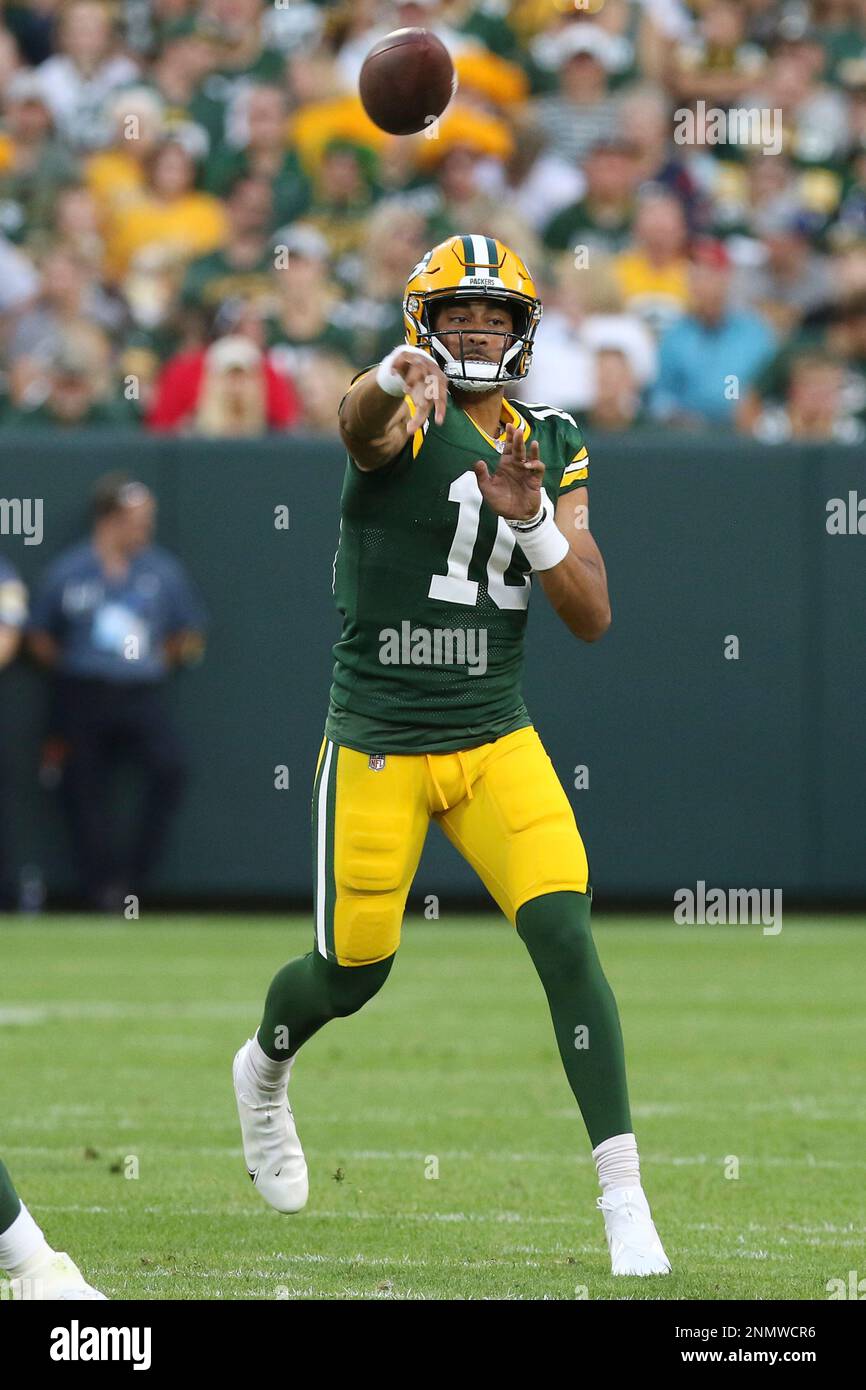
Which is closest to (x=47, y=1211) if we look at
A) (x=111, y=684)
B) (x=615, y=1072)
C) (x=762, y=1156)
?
(x=615, y=1072)

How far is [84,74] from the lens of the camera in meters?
14.6

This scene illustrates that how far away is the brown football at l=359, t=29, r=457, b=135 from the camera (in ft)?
20.0

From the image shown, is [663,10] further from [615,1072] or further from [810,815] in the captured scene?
[615,1072]

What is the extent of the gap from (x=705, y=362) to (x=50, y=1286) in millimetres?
8899

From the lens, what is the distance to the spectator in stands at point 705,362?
12305 millimetres

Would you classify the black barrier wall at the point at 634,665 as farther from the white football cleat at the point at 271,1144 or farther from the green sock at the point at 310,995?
the green sock at the point at 310,995

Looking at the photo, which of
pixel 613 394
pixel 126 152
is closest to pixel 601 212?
pixel 613 394

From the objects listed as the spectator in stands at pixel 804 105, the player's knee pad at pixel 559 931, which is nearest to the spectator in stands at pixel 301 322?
the spectator in stands at pixel 804 105

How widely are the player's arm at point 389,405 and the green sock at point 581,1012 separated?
3.20ft

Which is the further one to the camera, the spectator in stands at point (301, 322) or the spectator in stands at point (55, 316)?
the spectator in stands at point (55, 316)

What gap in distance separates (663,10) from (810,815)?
599cm

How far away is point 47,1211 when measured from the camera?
5469 millimetres

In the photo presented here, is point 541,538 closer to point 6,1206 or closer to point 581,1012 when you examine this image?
point 581,1012

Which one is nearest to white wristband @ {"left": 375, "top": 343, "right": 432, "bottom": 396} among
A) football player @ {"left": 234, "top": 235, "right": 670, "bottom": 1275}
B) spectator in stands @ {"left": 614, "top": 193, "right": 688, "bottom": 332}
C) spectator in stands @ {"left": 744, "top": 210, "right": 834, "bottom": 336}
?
football player @ {"left": 234, "top": 235, "right": 670, "bottom": 1275}
